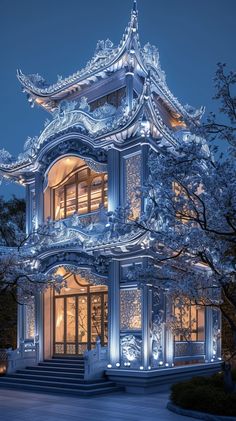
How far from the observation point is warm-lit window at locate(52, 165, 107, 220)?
16.2 metres

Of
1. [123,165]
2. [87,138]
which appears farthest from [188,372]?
[87,138]

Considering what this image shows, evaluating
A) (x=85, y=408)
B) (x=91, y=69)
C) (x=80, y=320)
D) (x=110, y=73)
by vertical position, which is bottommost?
(x=85, y=408)

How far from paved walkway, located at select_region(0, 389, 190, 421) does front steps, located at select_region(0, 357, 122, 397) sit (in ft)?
1.12

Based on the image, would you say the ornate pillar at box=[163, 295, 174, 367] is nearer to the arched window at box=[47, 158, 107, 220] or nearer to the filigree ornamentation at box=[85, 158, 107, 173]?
the arched window at box=[47, 158, 107, 220]

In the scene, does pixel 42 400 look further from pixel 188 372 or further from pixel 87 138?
pixel 87 138

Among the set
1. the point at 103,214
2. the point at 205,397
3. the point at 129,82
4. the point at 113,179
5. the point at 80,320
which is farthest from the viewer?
the point at 80,320

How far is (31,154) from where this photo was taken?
17.2 metres

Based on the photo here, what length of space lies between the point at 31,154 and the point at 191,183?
30.4ft

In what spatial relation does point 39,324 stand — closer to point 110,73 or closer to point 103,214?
point 103,214

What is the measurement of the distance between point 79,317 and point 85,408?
5645mm

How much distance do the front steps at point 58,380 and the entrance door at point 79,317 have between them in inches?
23.6

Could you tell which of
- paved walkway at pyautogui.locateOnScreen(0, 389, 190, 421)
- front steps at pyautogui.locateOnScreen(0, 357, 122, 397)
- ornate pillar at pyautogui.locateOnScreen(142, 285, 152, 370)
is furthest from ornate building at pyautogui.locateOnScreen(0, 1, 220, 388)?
paved walkway at pyautogui.locateOnScreen(0, 389, 190, 421)

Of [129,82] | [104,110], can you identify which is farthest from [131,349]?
[129,82]

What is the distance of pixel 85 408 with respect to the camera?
1105cm
